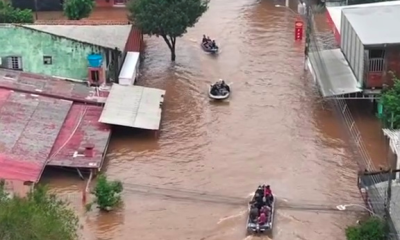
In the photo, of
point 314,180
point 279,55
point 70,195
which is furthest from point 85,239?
point 279,55

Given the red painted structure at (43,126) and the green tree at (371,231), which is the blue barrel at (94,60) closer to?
the red painted structure at (43,126)

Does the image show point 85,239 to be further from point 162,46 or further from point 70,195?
point 162,46

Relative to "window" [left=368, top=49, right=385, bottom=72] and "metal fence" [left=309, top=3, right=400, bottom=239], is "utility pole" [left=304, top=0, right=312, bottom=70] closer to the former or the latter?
"metal fence" [left=309, top=3, right=400, bottom=239]

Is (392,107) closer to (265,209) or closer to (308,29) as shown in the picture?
(265,209)

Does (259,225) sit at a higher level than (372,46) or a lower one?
lower

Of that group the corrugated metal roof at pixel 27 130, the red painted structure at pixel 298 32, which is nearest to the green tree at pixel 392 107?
the corrugated metal roof at pixel 27 130

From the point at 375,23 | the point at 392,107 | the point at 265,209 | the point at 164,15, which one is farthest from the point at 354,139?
the point at 164,15

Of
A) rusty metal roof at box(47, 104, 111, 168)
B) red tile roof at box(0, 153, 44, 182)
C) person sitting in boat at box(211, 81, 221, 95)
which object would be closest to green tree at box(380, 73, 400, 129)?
person sitting in boat at box(211, 81, 221, 95)

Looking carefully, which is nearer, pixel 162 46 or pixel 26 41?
pixel 26 41
